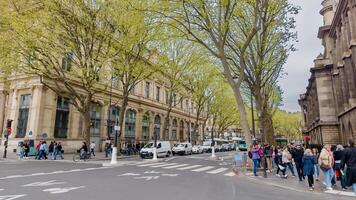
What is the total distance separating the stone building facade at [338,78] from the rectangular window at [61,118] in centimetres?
3134

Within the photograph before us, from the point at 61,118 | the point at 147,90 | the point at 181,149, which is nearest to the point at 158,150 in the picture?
the point at 181,149

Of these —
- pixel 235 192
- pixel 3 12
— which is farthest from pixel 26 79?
pixel 235 192

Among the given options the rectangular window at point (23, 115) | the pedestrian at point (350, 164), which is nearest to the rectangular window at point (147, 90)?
the rectangular window at point (23, 115)

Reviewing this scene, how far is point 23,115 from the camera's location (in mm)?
30203

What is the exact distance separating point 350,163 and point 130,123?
124ft

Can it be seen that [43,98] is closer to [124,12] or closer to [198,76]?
[124,12]

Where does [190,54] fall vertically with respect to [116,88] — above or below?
above

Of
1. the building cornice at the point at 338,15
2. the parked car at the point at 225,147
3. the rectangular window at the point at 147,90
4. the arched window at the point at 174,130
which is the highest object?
the building cornice at the point at 338,15

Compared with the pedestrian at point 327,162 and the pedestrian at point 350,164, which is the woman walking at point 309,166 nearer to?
the pedestrian at point 327,162

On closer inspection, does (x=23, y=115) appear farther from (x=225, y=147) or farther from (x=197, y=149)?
(x=225, y=147)

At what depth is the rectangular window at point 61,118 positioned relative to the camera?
101 ft

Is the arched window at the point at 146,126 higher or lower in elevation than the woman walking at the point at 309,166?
higher

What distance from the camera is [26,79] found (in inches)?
1180

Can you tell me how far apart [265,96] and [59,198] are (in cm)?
2128
